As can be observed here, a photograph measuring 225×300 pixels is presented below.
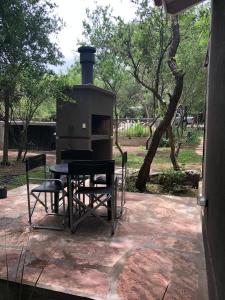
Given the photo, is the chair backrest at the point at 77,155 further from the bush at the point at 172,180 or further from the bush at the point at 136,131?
the bush at the point at 136,131

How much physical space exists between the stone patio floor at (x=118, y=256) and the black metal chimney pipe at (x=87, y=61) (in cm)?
419

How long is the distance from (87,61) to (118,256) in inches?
213

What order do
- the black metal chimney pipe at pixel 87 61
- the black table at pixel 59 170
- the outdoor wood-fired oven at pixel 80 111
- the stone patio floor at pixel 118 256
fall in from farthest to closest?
the outdoor wood-fired oven at pixel 80 111, the black metal chimney pipe at pixel 87 61, the black table at pixel 59 170, the stone patio floor at pixel 118 256

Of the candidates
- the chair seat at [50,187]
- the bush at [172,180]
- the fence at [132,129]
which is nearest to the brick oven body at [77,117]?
the bush at [172,180]

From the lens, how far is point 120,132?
17.1 metres

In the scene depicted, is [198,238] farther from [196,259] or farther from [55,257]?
[55,257]

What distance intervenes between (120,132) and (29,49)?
9331mm

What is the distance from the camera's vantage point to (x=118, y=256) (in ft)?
9.87

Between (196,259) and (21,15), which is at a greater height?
(21,15)

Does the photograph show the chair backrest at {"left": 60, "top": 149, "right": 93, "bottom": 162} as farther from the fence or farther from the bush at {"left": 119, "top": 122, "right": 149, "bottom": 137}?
the bush at {"left": 119, "top": 122, "right": 149, "bottom": 137}

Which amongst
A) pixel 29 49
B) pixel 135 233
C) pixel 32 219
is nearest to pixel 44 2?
pixel 29 49

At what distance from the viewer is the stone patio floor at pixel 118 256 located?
2.46 metres

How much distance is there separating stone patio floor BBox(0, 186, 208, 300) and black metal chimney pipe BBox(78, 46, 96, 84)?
13.8ft

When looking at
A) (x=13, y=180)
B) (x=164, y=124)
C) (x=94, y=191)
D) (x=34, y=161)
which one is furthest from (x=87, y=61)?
(x=94, y=191)
